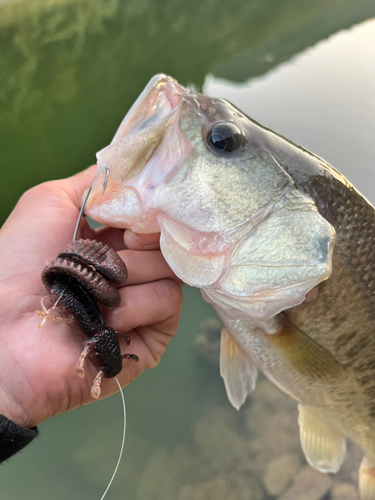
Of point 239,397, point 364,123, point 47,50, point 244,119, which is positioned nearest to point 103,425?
point 239,397

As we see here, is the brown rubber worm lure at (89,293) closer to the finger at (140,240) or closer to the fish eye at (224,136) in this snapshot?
the finger at (140,240)

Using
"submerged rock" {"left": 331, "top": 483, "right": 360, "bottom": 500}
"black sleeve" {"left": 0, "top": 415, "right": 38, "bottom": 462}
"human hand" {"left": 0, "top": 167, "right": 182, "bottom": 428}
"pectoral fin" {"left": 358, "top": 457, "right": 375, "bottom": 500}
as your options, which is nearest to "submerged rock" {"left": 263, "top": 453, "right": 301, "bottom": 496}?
"submerged rock" {"left": 331, "top": 483, "right": 360, "bottom": 500}

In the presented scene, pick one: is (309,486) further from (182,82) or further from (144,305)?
(182,82)

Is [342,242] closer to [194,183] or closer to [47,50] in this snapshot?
[194,183]

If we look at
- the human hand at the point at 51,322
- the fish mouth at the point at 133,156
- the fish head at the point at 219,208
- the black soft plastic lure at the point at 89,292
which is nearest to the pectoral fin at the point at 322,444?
the human hand at the point at 51,322

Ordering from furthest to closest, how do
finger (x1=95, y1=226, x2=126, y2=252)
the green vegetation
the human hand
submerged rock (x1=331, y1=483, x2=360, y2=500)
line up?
1. the green vegetation
2. submerged rock (x1=331, y1=483, x2=360, y2=500)
3. finger (x1=95, y1=226, x2=126, y2=252)
4. the human hand

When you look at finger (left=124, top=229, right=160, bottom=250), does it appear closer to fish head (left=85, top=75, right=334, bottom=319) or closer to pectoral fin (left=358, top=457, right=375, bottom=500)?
fish head (left=85, top=75, right=334, bottom=319)

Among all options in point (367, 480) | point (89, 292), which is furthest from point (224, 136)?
point (367, 480)
